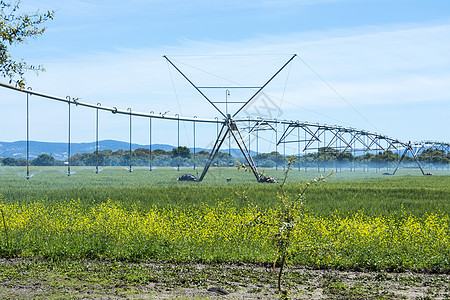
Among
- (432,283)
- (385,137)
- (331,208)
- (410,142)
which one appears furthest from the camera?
(410,142)

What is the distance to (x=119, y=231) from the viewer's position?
1507cm

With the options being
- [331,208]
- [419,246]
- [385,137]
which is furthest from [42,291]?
[385,137]

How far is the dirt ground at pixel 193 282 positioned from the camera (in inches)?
372

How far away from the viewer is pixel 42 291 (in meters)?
9.65

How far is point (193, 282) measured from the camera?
10.3m

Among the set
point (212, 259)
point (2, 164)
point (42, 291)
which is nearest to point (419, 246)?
point (212, 259)

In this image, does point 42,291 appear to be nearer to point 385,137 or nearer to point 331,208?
point 331,208

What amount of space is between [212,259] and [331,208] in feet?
36.9

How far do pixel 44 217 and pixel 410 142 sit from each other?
7920 cm

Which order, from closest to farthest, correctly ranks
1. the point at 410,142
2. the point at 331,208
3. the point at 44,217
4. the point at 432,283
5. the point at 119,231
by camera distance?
1. the point at 432,283
2. the point at 119,231
3. the point at 44,217
4. the point at 331,208
5. the point at 410,142

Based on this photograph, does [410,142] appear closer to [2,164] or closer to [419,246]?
[2,164]

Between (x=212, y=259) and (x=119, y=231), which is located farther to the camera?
(x=119, y=231)

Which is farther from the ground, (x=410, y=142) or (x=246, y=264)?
(x=410, y=142)

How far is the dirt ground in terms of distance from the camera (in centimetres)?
945
